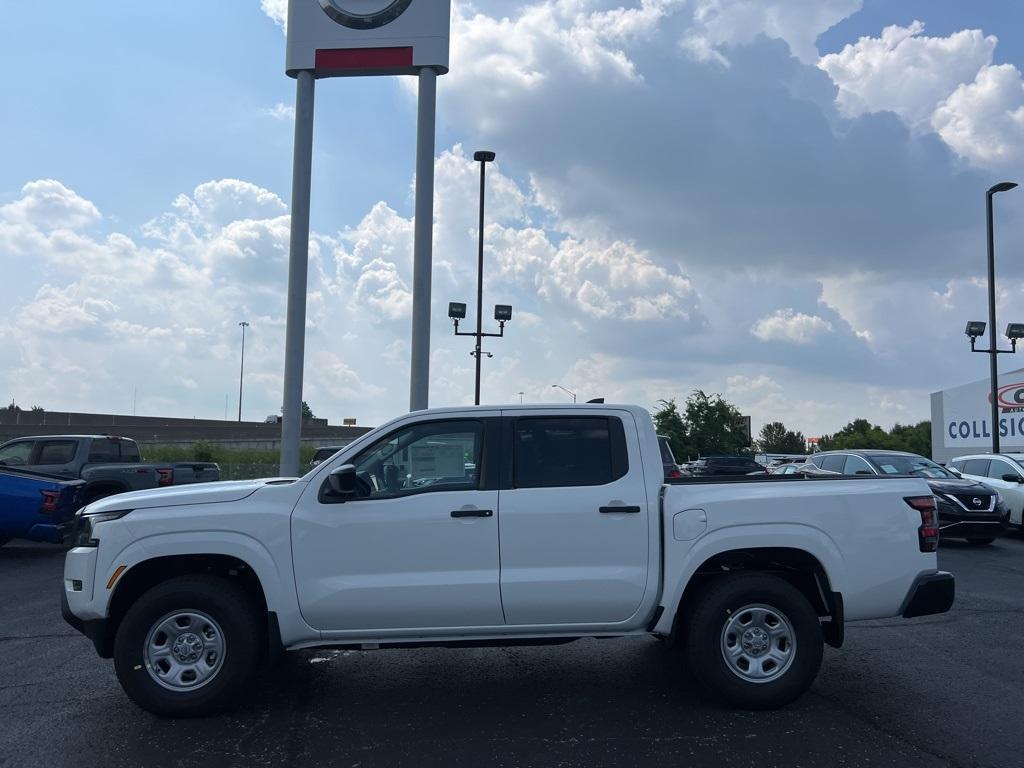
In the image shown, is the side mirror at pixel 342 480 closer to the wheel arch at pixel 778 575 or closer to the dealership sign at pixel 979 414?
the wheel arch at pixel 778 575

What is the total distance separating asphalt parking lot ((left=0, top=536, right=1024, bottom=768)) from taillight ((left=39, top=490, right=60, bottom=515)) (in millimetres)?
5406

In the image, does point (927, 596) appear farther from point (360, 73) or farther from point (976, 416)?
point (976, 416)

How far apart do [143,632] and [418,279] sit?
17.2 metres

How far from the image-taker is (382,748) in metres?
5.05

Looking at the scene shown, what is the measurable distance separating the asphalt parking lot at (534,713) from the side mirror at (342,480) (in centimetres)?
141

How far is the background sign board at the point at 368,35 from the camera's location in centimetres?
2197

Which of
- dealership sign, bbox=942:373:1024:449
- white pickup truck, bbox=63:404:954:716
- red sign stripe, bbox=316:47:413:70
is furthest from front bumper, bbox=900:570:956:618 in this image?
dealership sign, bbox=942:373:1024:449

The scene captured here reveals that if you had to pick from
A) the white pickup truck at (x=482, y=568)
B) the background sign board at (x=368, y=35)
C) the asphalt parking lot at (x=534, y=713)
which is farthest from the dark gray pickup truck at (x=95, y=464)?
the background sign board at (x=368, y=35)

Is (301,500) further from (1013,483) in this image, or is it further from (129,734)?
(1013,483)

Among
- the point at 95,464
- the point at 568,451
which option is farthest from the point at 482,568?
the point at 95,464

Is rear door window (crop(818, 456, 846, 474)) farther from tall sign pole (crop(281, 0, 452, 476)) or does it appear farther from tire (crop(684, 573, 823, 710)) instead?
tire (crop(684, 573, 823, 710))

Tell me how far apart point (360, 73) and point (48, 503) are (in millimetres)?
13657

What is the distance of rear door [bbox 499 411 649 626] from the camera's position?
568cm

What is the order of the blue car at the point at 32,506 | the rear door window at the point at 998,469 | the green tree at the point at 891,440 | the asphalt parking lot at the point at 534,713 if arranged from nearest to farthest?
the asphalt parking lot at the point at 534,713, the blue car at the point at 32,506, the rear door window at the point at 998,469, the green tree at the point at 891,440
